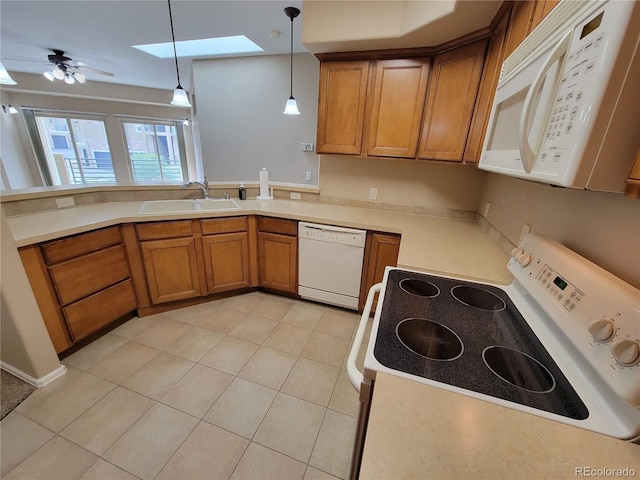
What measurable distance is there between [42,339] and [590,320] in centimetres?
247

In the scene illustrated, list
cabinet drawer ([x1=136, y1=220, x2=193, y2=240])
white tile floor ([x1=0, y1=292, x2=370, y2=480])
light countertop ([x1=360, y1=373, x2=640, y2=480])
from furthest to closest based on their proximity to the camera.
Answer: cabinet drawer ([x1=136, y1=220, x2=193, y2=240]) → white tile floor ([x1=0, y1=292, x2=370, y2=480]) → light countertop ([x1=360, y1=373, x2=640, y2=480])

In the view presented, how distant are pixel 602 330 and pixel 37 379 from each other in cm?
257

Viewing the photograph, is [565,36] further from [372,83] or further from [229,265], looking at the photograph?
[229,265]

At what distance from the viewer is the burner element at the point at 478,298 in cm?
99

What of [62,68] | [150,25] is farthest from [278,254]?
[62,68]

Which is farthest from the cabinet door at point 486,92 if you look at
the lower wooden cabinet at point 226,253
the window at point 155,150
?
the window at point 155,150

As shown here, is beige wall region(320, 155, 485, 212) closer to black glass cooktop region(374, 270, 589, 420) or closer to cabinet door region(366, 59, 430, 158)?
cabinet door region(366, 59, 430, 158)

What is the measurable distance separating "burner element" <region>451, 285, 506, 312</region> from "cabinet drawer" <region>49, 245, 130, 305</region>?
7.25 ft

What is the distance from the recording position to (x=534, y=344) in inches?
30.9

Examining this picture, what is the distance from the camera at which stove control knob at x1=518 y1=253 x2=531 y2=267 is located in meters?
0.95

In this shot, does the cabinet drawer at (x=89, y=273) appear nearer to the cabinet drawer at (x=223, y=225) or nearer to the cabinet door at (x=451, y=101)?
the cabinet drawer at (x=223, y=225)

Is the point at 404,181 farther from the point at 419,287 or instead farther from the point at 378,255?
the point at 419,287

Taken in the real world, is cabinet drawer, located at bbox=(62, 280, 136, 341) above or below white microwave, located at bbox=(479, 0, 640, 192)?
below

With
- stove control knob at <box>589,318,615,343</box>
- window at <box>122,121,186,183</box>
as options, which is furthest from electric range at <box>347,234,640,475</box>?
window at <box>122,121,186,183</box>
